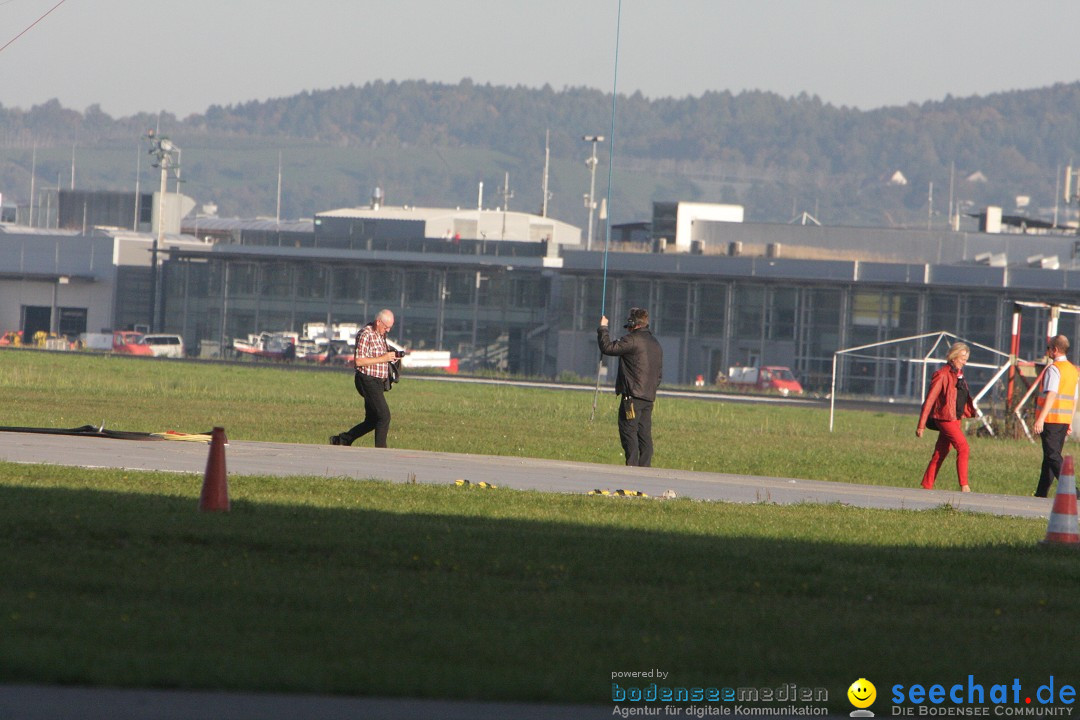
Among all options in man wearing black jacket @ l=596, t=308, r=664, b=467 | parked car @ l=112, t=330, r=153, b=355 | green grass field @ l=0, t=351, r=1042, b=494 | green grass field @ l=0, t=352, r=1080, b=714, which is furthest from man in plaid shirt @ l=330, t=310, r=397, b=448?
parked car @ l=112, t=330, r=153, b=355

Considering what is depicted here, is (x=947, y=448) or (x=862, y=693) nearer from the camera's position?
(x=862, y=693)

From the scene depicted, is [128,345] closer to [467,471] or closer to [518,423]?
[518,423]

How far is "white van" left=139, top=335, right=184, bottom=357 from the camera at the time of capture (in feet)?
266

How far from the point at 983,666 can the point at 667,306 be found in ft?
234

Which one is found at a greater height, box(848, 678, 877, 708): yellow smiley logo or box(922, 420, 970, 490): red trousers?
box(922, 420, 970, 490): red trousers

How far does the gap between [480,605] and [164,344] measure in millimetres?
77403

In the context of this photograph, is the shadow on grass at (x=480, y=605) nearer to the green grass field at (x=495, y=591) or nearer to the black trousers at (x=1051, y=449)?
the green grass field at (x=495, y=591)

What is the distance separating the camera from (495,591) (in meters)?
8.18

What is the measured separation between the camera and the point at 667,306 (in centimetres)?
7800

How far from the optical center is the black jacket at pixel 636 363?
16.2 meters

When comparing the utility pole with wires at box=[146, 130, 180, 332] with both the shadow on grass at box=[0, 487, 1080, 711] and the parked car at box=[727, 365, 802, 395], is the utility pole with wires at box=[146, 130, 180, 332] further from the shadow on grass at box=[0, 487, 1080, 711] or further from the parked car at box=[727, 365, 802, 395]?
the shadow on grass at box=[0, 487, 1080, 711]

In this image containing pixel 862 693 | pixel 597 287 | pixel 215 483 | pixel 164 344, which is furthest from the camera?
pixel 164 344

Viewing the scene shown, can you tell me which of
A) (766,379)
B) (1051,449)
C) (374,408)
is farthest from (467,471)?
(766,379)

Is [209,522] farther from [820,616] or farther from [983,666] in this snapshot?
[983,666]
